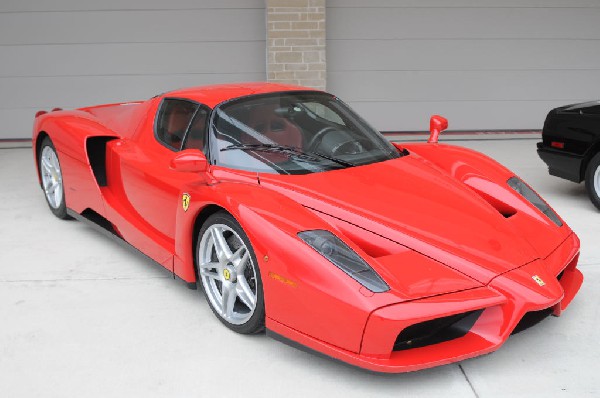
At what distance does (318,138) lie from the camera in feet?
12.2

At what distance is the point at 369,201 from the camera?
3168 millimetres

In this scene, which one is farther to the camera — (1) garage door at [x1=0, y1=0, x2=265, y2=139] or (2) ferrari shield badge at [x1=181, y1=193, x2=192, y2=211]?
(1) garage door at [x1=0, y1=0, x2=265, y2=139]

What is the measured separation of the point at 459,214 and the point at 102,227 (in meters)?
2.42

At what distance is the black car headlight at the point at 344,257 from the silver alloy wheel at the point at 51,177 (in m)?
2.89

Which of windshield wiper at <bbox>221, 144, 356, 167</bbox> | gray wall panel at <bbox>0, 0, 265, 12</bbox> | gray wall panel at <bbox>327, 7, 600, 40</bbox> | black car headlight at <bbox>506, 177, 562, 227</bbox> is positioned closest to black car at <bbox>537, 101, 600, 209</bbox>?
black car headlight at <bbox>506, 177, 562, 227</bbox>

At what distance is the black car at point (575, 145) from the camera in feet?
17.5

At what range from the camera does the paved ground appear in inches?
108

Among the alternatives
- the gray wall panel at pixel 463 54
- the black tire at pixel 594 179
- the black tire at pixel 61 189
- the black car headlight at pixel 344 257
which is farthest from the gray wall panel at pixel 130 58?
the black car headlight at pixel 344 257

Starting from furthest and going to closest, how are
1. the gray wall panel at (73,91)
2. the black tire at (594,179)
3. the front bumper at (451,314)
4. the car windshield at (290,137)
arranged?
the gray wall panel at (73,91), the black tire at (594,179), the car windshield at (290,137), the front bumper at (451,314)

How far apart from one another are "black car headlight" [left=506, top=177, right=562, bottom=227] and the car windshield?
68 cm

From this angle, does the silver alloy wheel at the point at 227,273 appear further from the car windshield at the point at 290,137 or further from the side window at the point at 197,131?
the side window at the point at 197,131

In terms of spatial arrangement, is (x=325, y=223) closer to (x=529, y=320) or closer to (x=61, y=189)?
(x=529, y=320)

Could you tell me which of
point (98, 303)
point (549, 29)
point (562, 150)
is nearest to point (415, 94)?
point (549, 29)

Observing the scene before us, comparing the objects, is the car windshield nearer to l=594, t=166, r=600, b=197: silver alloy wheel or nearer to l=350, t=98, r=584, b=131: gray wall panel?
l=594, t=166, r=600, b=197: silver alloy wheel
